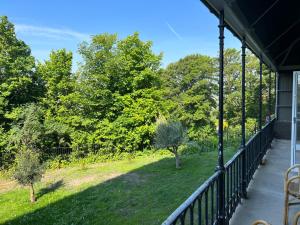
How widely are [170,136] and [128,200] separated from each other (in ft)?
10.8

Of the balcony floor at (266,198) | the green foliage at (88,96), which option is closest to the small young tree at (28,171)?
the green foliage at (88,96)

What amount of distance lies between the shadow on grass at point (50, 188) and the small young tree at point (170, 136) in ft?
11.6

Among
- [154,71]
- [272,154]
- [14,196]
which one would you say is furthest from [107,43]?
[272,154]

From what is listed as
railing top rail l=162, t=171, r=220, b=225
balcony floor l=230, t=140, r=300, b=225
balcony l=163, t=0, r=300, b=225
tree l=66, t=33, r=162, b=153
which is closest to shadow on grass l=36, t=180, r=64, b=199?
tree l=66, t=33, r=162, b=153

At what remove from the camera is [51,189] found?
888cm

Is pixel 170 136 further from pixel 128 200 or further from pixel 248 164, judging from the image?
pixel 248 164

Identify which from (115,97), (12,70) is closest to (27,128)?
(12,70)

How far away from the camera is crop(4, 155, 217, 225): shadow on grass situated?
5691mm

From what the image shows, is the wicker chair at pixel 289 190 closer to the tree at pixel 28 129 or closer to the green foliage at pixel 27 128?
the tree at pixel 28 129

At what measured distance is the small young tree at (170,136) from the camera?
A: 9445 millimetres

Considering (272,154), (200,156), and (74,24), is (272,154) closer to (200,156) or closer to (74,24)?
(200,156)

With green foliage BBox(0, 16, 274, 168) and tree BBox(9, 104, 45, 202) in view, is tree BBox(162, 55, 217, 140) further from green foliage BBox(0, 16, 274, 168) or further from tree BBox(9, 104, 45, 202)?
tree BBox(9, 104, 45, 202)

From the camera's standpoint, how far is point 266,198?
138 inches

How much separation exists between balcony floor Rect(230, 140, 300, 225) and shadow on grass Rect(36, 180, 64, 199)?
6418 mm
